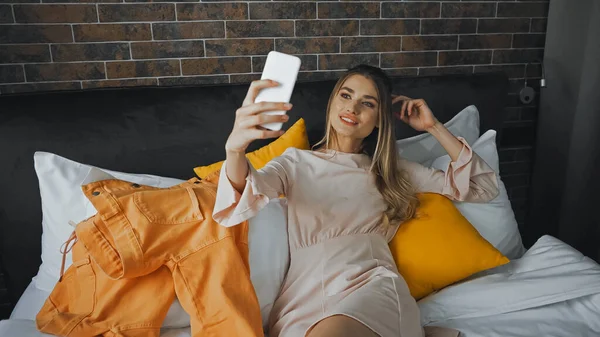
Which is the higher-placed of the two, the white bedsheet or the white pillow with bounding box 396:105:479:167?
the white pillow with bounding box 396:105:479:167

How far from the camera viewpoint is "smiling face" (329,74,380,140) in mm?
1587

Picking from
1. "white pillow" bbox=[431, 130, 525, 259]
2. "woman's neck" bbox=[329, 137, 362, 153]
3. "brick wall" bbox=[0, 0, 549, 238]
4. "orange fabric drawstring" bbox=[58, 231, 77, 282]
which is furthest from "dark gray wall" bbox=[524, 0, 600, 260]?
"orange fabric drawstring" bbox=[58, 231, 77, 282]

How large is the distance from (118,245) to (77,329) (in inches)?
9.5

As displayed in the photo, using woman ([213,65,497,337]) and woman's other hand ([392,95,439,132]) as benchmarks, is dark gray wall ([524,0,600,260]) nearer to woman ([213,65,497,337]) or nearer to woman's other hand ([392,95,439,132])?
woman ([213,65,497,337])

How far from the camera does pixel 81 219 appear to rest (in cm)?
160

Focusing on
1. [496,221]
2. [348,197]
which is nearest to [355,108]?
[348,197]

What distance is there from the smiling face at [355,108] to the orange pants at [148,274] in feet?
1.68

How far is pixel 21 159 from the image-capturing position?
1.72m

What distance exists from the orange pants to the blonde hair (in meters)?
0.54

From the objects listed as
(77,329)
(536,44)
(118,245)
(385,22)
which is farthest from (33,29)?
(536,44)

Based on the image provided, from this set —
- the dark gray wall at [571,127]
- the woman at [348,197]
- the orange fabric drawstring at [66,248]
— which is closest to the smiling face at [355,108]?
the woman at [348,197]

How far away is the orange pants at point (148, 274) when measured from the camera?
4.27ft

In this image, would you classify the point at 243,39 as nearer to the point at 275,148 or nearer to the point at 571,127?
the point at 275,148

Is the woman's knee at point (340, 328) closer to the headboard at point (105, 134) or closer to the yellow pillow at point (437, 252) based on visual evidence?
the yellow pillow at point (437, 252)
